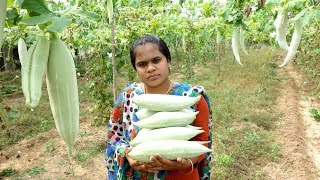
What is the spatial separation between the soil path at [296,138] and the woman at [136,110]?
3139mm

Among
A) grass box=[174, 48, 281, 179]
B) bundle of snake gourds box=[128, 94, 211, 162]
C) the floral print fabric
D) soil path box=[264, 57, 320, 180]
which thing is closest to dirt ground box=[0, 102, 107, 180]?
grass box=[174, 48, 281, 179]

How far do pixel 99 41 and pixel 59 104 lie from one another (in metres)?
5.56

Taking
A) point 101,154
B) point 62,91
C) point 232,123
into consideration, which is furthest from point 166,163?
point 232,123

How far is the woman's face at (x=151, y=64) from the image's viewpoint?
5.77 feet

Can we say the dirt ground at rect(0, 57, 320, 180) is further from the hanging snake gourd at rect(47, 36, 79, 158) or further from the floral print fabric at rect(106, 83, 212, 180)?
the hanging snake gourd at rect(47, 36, 79, 158)

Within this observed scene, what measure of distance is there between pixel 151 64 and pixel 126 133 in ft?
1.53

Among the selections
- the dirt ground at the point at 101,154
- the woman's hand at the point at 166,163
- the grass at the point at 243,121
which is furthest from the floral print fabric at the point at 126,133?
the dirt ground at the point at 101,154

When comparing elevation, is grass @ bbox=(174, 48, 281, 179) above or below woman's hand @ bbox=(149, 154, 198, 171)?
below

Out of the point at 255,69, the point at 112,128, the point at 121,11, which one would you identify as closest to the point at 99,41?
the point at 121,11

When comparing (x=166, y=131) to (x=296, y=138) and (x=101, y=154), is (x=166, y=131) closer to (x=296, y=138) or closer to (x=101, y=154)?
(x=101, y=154)

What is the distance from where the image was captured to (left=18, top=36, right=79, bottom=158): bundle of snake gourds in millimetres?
620

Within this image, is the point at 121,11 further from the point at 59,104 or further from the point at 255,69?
the point at 255,69

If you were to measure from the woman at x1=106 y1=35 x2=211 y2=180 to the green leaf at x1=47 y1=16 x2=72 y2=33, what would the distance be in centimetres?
100

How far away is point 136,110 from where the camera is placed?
193cm
